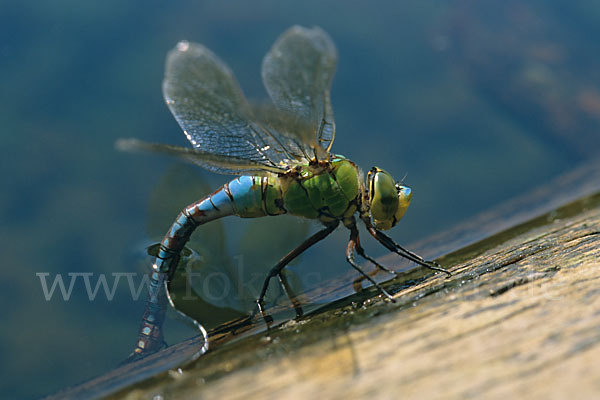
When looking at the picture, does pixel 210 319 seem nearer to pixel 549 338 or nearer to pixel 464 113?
pixel 549 338

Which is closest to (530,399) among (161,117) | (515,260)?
(515,260)

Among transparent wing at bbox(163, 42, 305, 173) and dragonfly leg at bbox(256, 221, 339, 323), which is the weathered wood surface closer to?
dragonfly leg at bbox(256, 221, 339, 323)

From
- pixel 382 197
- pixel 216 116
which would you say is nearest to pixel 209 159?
pixel 216 116

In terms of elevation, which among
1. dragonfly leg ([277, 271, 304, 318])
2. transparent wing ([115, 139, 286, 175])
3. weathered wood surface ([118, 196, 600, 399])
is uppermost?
transparent wing ([115, 139, 286, 175])

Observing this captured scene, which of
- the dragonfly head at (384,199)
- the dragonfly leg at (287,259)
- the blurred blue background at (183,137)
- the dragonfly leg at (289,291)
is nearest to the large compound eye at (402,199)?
the dragonfly head at (384,199)

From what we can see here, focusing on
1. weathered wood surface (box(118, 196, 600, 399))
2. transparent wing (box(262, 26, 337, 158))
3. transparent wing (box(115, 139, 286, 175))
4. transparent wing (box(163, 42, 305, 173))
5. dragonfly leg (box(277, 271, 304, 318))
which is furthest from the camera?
transparent wing (box(163, 42, 305, 173))

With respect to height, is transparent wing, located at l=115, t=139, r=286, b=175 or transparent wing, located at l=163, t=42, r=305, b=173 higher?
transparent wing, located at l=163, t=42, r=305, b=173

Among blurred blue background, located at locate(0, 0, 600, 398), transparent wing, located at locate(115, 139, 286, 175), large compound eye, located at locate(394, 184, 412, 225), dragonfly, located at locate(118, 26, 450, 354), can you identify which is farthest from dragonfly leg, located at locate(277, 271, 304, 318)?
large compound eye, located at locate(394, 184, 412, 225)

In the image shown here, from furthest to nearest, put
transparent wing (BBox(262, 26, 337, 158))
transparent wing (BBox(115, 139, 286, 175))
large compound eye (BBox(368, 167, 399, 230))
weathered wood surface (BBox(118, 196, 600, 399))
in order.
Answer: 1. large compound eye (BBox(368, 167, 399, 230))
2. transparent wing (BBox(262, 26, 337, 158))
3. transparent wing (BBox(115, 139, 286, 175))
4. weathered wood surface (BBox(118, 196, 600, 399))
